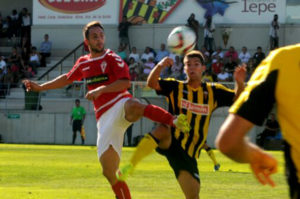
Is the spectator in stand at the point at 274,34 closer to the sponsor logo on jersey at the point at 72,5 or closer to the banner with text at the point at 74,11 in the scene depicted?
the banner with text at the point at 74,11

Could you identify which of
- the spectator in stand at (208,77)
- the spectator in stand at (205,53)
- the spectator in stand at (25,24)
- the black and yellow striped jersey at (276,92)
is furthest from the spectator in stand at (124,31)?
the black and yellow striped jersey at (276,92)

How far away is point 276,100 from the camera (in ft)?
12.8

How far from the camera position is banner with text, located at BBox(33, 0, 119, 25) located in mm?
40469

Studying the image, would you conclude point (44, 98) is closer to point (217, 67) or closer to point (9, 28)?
point (9, 28)

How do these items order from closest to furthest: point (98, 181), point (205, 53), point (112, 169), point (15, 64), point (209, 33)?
1. point (112, 169)
2. point (98, 181)
3. point (205, 53)
4. point (209, 33)
5. point (15, 64)

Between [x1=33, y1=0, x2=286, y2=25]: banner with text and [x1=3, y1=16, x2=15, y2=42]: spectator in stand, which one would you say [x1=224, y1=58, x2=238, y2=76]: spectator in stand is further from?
[x1=3, y1=16, x2=15, y2=42]: spectator in stand

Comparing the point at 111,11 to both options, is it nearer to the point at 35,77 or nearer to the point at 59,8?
the point at 59,8

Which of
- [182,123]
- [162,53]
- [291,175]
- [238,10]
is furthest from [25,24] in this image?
[291,175]

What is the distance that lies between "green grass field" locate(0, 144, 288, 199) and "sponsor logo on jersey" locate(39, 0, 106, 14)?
20.4 m

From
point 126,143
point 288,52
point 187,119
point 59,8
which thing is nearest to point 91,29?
point 187,119

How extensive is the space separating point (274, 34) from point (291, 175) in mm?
32177

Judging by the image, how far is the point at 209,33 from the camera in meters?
36.6

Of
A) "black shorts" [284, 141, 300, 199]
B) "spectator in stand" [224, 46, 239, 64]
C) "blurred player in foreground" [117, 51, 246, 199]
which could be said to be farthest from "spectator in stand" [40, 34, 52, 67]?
"black shorts" [284, 141, 300, 199]

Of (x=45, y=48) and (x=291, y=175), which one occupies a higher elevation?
(x=291, y=175)
